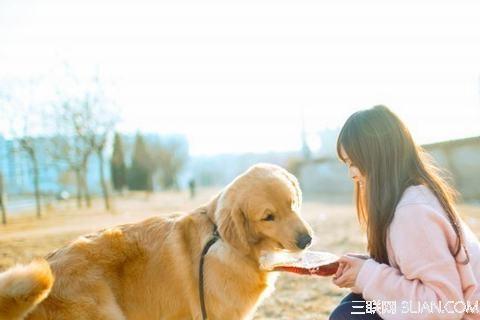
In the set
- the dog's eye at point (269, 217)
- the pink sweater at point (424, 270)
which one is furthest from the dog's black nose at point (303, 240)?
the pink sweater at point (424, 270)

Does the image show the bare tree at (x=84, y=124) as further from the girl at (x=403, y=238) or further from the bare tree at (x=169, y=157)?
the bare tree at (x=169, y=157)

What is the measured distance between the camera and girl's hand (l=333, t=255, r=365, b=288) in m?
2.75

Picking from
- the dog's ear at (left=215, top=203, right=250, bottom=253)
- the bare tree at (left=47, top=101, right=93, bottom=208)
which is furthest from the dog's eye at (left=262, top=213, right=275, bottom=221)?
the bare tree at (left=47, top=101, right=93, bottom=208)

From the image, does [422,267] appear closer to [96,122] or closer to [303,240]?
[303,240]

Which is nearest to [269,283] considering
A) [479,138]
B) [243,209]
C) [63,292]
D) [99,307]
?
[243,209]

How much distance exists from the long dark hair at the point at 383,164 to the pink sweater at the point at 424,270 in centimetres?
8

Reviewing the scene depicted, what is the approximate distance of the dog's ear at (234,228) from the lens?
11.1 feet

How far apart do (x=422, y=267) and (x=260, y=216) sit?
1355 mm

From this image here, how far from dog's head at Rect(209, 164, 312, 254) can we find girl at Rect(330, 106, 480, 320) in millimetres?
592

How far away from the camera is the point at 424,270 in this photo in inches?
91.7

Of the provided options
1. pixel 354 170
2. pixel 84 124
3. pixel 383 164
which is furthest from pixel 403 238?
pixel 84 124

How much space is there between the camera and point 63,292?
307cm

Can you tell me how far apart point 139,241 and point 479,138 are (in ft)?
60.9

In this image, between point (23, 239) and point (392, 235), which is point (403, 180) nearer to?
point (392, 235)
